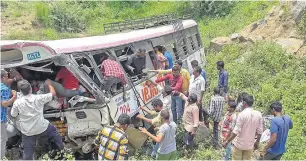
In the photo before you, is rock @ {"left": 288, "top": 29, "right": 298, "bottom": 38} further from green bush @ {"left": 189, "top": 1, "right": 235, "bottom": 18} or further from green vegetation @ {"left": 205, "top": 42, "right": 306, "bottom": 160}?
green bush @ {"left": 189, "top": 1, "right": 235, "bottom": 18}

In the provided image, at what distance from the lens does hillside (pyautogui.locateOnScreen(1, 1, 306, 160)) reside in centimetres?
1063

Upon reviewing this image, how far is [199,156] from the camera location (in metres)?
7.66

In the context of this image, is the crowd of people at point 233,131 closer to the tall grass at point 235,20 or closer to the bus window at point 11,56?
the bus window at point 11,56

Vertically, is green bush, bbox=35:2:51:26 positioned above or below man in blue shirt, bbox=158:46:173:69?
above

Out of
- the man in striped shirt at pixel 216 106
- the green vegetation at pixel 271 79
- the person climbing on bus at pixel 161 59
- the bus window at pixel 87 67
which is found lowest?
the green vegetation at pixel 271 79

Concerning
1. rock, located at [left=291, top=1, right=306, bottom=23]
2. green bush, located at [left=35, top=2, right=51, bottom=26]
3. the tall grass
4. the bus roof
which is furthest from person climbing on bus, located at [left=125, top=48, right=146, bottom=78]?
green bush, located at [left=35, top=2, right=51, bottom=26]

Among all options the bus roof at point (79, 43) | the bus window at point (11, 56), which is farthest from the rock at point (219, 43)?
the bus window at point (11, 56)

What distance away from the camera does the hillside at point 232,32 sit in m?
10.6

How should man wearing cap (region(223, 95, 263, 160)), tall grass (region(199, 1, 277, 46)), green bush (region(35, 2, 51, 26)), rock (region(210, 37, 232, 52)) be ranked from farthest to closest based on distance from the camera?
green bush (region(35, 2, 51, 26)), tall grass (region(199, 1, 277, 46)), rock (region(210, 37, 232, 52)), man wearing cap (region(223, 95, 263, 160))

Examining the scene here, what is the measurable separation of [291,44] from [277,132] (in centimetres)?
1035

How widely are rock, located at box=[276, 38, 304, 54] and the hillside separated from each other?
0.39ft

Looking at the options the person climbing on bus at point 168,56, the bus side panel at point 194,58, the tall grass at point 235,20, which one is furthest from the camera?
the tall grass at point 235,20

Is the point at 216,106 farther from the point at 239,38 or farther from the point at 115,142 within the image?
the point at 239,38

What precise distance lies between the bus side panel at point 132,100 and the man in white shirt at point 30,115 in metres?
1.09
